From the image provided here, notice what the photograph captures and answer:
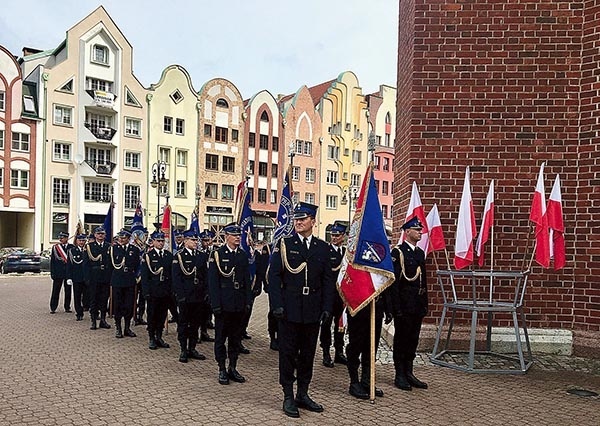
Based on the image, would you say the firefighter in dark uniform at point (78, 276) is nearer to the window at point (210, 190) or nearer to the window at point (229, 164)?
the window at point (210, 190)

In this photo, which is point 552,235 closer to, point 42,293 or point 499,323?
point 499,323

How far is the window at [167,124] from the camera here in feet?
138

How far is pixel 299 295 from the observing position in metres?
6.16

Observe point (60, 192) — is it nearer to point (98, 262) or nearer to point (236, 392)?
point (98, 262)

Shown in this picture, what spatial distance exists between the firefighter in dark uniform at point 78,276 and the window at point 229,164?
1259 inches

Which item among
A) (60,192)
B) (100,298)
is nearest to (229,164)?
(60,192)

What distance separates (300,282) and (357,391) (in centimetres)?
150

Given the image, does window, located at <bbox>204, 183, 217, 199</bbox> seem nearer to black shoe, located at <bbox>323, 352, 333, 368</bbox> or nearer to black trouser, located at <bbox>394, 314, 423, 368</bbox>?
black shoe, located at <bbox>323, 352, 333, 368</bbox>

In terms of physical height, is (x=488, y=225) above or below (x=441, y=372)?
above

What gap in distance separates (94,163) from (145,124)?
4.66 metres

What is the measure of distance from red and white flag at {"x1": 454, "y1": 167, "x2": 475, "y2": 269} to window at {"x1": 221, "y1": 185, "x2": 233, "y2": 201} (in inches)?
1480

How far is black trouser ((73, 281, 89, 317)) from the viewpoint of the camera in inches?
500

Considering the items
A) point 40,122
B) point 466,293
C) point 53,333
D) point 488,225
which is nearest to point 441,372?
point 466,293

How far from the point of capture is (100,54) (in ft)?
130
